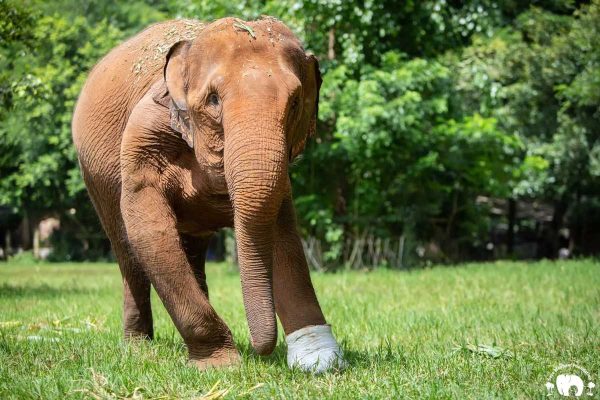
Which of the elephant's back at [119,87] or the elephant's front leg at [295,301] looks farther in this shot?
the elephant's back at [119,87]

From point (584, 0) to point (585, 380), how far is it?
71.2ft

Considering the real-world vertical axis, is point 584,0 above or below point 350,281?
above

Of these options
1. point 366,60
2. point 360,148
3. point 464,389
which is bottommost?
point 464,389

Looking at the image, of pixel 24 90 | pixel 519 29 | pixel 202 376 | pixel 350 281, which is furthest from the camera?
pixel 519 29

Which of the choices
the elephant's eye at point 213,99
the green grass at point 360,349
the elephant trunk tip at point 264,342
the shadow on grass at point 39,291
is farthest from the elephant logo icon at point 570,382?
the shadow on grass at point 39,291

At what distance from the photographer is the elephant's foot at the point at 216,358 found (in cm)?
573

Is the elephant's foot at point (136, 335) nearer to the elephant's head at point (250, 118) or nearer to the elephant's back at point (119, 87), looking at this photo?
the elephant's back at point (119, 87)

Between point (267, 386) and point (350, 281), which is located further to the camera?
point (350, 281)

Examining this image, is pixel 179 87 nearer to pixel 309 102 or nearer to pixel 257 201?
pixel 309 102

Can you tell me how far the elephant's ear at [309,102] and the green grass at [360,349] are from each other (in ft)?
4.84

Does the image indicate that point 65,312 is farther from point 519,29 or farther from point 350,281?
point 519,29

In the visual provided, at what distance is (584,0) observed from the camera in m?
24.7

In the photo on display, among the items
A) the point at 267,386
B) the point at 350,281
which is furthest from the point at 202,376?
the point at 350,281

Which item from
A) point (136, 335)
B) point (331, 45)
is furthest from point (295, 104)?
point (331, 45)
